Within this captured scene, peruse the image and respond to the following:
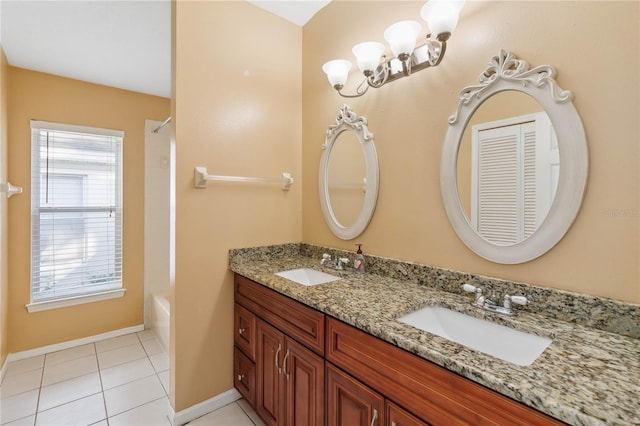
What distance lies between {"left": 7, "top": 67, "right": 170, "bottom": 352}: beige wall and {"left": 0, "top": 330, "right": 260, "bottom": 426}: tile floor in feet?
0.78

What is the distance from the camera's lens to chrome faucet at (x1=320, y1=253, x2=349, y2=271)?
1.79 meters

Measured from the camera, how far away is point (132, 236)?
9.75 ft

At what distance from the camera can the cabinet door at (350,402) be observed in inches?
A: 38.6

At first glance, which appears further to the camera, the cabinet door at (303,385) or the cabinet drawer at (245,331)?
the cabinet drawer at (245,331)

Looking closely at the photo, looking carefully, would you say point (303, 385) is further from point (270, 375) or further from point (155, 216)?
point (155, 216)

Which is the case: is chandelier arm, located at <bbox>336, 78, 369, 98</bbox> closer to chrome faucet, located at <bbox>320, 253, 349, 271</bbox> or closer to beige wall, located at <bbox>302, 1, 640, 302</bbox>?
beige wall, located at <bbox>302, 1, 640, 302</bbox>

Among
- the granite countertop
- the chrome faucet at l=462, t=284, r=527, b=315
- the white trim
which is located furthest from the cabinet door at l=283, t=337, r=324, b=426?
the white trim

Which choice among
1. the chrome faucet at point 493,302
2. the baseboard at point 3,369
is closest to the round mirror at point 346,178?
the chrome faucet at point 493,302

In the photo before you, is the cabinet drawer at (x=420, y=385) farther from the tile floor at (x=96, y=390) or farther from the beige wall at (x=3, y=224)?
the beige wall at (x=3, y=224)

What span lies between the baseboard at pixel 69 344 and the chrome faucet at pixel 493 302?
323 centimetres

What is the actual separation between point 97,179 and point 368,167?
2696mm

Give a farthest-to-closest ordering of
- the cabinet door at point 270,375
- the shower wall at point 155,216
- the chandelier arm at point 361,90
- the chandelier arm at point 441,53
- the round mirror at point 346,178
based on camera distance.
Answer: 1. the shower wall at point 155,216
2. the round mirror at point 346,178
3. the chandelier arm at point 361,90
4. the cabinet door at point 270,375
5. the chandelier arm at point 441,53

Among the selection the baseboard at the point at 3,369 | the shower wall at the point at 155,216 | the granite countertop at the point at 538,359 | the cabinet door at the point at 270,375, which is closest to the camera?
the granite countertop at the point at 538,359

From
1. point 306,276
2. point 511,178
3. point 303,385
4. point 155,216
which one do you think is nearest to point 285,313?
point 303,385
